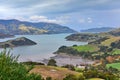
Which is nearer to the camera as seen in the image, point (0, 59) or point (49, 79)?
point (0, 59)

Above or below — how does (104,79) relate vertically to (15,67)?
below

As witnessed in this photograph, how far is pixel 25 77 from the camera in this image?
27.1m

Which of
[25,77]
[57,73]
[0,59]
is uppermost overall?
[0,59]

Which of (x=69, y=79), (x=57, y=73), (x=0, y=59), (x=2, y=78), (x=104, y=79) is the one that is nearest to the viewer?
(x=2, y=78)

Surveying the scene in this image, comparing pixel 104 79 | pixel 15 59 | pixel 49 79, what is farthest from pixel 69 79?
pixel 15 59

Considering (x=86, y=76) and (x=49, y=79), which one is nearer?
(x=49, y=79)

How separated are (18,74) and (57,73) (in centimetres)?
7369

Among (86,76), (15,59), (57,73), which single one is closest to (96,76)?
(86,76)

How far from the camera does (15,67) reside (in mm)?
27359

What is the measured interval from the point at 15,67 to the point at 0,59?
1598 mm

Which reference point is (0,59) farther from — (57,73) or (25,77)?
(57,73)

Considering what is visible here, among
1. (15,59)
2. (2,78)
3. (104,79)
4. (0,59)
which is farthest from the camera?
(104,79)

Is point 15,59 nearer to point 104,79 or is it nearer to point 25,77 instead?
point 25,77

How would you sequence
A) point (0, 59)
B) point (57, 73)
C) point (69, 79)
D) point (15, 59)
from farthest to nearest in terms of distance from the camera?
point (57, 73) < point (69, 79) < point (15, 59) < point (0, 59)
